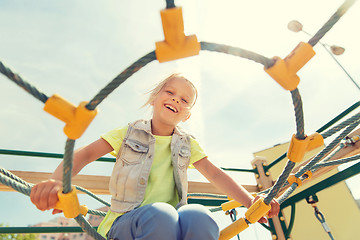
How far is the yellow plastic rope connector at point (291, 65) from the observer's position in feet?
1.57

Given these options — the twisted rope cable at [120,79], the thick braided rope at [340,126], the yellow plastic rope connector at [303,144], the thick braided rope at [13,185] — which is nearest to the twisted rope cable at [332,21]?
the yellow plastic rope connector at [303,144]

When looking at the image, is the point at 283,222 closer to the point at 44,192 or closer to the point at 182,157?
the point at 182,157

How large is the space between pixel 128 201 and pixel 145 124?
38 cm

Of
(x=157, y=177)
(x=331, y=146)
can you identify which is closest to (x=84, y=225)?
(x=157, y=177)

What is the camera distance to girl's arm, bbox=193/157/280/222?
1010 millimetres

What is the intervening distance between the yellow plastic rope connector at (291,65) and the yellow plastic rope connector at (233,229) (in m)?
0.60

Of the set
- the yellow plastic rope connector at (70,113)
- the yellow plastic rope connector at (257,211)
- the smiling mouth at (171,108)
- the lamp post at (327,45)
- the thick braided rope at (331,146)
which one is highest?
the lamp post at (327,45)

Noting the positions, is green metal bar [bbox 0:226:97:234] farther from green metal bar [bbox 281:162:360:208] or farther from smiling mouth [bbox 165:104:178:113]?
green metal bar [bbox 281:162:360:208]

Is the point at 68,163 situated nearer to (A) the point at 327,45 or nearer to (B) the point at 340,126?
(B) the point at 340,126

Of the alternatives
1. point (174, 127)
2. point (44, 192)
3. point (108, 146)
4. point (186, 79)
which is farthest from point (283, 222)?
point (44, 192)

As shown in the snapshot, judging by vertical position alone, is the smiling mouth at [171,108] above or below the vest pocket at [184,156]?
above

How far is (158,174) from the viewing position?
1.00 meters

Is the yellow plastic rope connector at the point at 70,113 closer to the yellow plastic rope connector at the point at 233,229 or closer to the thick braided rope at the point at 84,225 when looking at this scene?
the thick braided rope at the point at 84,225

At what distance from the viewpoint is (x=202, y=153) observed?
1.18 m
